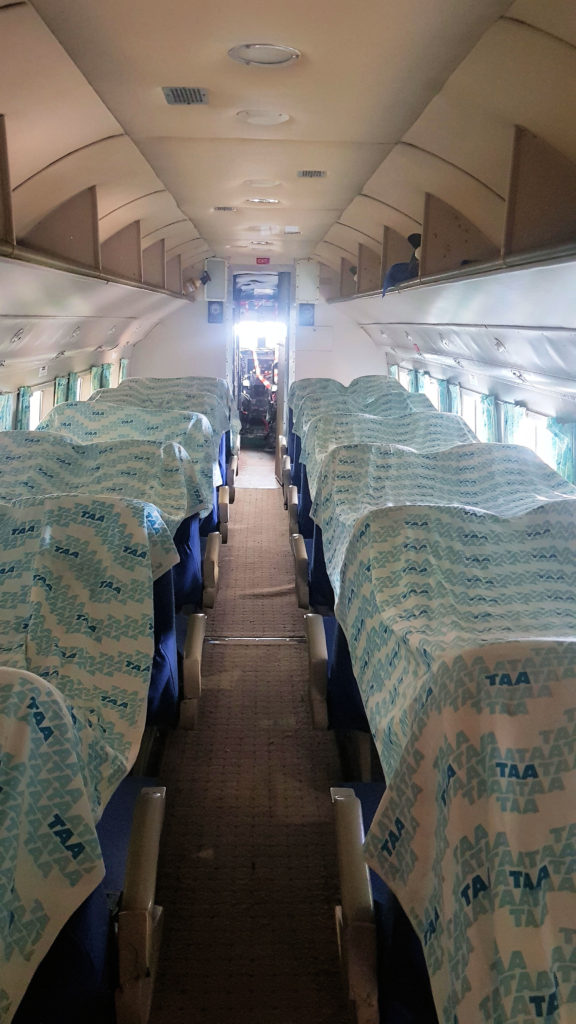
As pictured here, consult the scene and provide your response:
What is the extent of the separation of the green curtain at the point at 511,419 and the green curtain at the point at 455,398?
1.78m

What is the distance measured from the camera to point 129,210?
24.0 ft

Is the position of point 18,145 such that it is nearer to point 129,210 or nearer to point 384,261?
point 129,210

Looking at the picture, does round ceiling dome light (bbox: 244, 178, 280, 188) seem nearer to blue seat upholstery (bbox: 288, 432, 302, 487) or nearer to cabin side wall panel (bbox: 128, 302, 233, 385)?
blue seat upholstery (bbox: 288, 432, 302, 487)

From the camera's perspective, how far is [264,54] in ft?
11.6

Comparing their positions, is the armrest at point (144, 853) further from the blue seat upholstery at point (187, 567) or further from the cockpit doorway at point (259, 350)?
the cockpit doorway at point (259, 350)

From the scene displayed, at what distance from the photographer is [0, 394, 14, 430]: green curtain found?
7.65 m

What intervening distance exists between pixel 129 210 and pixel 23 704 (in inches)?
245

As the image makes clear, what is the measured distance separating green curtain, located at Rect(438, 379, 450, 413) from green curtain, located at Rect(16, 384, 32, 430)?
191 inches

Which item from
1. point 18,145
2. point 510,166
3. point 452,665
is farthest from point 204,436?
point 452,665

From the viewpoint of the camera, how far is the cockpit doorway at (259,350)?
627 inches

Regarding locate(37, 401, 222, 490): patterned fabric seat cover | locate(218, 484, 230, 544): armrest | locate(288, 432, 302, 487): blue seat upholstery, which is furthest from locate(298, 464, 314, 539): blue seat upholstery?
locate(288, 432, 302, 487): blue seat upholstery

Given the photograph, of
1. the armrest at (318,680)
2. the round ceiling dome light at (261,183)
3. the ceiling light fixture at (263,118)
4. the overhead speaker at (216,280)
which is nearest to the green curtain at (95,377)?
the overhead speaker at (216,280)


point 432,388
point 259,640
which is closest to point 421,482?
point 259,640

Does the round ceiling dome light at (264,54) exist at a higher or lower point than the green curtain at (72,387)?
higher
